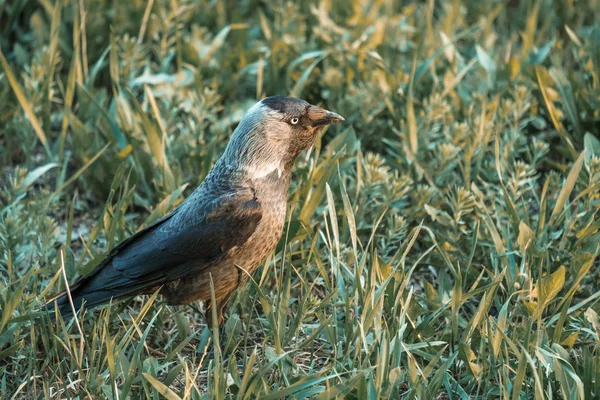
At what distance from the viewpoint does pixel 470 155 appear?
423 cm

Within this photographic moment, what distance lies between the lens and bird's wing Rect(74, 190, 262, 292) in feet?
11.6

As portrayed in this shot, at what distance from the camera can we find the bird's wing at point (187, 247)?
3533 millimetres

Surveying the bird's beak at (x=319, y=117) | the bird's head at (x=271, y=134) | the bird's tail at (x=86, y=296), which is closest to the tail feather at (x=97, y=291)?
the bird's tail at (x=86, y=296)

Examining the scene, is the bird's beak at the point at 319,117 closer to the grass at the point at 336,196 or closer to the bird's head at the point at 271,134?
the bird's head at the point at 271,134

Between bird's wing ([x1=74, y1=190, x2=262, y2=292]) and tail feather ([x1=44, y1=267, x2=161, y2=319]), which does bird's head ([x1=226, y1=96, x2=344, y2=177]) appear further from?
tail feather ([x1=44, y1=267, x2=161, y2=319])

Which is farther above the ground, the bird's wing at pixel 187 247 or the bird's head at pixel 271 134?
the bird's head at pixel 271 134

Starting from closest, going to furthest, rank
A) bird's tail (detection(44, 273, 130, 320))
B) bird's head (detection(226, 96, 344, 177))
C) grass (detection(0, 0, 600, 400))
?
grass (detection(0, 0, 600, 400))
bird's tail (detection(44, 273, 130, 320))
bird's head (detection(226, 96, 344, 177))

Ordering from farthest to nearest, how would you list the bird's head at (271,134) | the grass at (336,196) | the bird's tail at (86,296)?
the bird's head at (271,134), the bird's tail at (86,296), the grass at (336,196)

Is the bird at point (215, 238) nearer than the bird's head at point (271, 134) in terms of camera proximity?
Yes

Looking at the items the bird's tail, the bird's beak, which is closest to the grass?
the bird's tail

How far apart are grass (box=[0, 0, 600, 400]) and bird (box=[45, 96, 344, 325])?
0.13 m

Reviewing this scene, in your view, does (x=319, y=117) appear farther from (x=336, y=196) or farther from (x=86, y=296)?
(x=86, y=296)

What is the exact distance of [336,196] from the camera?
4.26m

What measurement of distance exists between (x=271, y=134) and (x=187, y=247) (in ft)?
1.99
